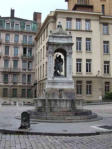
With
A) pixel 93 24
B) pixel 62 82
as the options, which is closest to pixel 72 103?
pixel 62 82

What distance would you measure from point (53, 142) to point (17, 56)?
2131 inches

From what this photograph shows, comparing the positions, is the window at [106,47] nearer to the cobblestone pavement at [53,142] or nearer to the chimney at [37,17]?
the chimney at [37,17]

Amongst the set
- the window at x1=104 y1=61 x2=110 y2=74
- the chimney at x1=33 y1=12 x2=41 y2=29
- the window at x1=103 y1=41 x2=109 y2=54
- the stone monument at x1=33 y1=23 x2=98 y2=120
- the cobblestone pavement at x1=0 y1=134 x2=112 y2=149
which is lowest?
the cobblestone pavement at x1=0 y1=134 x2=112 y2=149

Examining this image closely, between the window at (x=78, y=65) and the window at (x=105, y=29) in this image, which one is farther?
the window at (x=105, y=29)

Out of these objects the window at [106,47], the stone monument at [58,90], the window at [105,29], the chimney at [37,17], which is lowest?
the stone monument at [58,90]

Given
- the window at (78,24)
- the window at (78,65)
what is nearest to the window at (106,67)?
the window at (78,65)

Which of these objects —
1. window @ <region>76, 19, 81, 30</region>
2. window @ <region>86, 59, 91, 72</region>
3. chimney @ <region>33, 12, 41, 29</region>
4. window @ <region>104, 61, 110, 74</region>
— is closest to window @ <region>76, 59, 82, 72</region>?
window @ <region>86, 59, 91, 72</region>

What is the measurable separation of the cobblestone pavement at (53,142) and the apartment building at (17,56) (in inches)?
1973

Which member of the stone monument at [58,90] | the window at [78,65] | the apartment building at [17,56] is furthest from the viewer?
the apartment building at [17,56]

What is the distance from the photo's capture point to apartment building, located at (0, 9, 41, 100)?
59.1 meters

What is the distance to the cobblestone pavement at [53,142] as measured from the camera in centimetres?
755

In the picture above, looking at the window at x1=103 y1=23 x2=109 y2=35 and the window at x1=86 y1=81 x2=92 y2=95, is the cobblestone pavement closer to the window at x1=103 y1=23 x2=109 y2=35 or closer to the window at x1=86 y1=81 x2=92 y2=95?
the window at x1=86 y1=81 x2=92 y2=95

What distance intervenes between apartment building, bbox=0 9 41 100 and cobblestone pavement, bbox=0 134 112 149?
50110mm

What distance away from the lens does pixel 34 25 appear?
62.9 meters
